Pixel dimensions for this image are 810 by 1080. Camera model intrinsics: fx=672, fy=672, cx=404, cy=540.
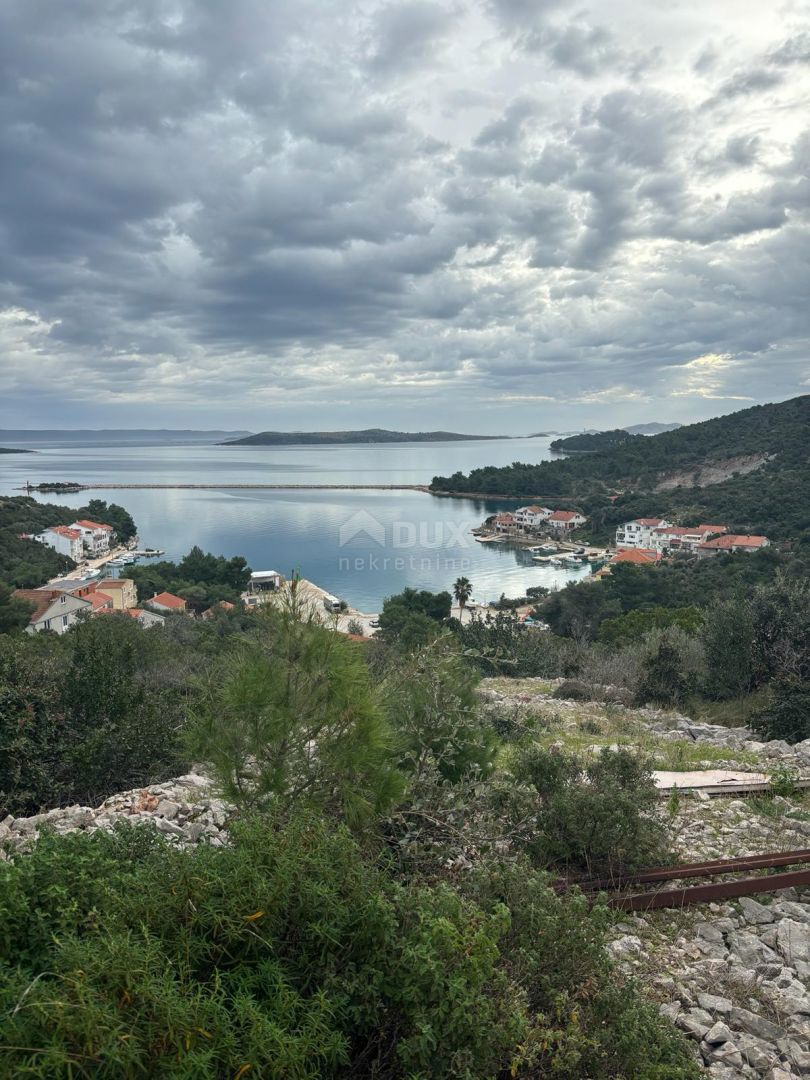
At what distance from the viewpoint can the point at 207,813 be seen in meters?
4.37

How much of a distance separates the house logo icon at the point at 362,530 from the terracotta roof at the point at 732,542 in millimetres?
Answer: 25580

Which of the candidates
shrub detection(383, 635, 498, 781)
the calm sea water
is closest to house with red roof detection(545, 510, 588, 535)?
the calm sea water

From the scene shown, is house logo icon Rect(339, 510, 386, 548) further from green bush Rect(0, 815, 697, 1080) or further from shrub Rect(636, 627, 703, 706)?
green bush Rect(0, 815, 697, 1080)

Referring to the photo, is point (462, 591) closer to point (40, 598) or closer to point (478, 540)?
point (40, 598)

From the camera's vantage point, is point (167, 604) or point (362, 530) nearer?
point (167, 604)

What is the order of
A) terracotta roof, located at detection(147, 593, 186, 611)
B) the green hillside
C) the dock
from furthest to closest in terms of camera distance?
1. the dock
2. the green hillside
3. terracotta roof, located at detection(147, 593, 186, 611)

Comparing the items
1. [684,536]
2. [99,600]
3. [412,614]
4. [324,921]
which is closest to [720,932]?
[324,921]

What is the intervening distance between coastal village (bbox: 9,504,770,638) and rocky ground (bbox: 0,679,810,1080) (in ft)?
73.2

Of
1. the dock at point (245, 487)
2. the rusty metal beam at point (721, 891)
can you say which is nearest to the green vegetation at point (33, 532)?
the dock at point (245, 487)

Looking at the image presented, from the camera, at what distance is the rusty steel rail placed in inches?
145

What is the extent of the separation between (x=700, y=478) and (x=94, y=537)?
61.0 m

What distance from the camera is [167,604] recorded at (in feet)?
117

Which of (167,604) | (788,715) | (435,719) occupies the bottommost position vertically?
(167,604)

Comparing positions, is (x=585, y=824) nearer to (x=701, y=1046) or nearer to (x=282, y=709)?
(x=701, y=1046)
